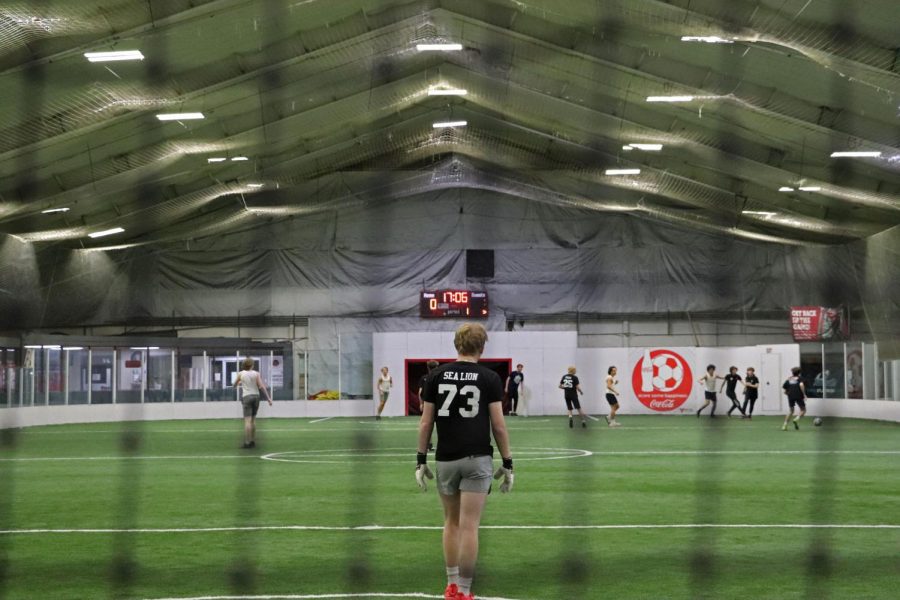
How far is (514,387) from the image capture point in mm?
33219

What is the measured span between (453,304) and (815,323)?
35.2 feet

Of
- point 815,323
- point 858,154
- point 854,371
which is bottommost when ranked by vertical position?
point 854,371

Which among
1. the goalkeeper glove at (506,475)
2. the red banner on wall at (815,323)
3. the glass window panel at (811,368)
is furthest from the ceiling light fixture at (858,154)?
the goalkeeper glove at (506,475)

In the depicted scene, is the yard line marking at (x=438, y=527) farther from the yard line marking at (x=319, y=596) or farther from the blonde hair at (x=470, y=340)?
the blonde hair at (x=470, y=340)

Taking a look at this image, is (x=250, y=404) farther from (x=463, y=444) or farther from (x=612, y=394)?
(x=463, y=444)

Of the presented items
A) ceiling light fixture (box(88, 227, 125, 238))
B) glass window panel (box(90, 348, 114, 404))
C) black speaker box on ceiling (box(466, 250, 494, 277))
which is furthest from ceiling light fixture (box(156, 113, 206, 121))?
black speaker box on ceiling (box(466, 250, 494, 277))

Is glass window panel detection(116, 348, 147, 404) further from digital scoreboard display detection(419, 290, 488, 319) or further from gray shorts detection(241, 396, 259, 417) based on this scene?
gray shorts detection(241, 396, 259, 417)

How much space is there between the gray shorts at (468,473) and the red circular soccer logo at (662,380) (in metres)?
30.5

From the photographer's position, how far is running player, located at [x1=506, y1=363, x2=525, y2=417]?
32.9 m

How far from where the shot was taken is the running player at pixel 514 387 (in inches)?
1294

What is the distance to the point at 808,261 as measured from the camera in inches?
1483

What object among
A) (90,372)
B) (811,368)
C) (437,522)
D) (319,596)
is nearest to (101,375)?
(90,372)

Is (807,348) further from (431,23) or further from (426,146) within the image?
(431,23)

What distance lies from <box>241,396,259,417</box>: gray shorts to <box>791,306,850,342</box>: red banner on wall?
18862 mm
